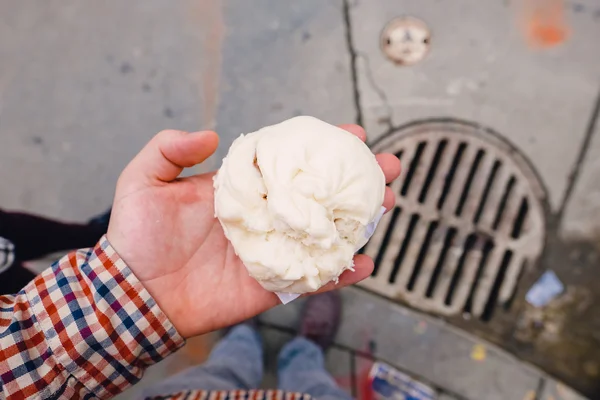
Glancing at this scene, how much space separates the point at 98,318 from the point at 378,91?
1.17 meters

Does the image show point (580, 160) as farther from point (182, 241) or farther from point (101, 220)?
point (101, 220)

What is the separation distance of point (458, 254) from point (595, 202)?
20.3 inches

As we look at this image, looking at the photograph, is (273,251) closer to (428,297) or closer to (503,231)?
(428,297)

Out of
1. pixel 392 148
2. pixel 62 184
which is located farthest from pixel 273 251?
pixel 62 184

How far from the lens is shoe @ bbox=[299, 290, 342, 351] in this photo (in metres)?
1.66

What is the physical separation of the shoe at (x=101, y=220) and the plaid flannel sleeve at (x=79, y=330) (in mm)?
520

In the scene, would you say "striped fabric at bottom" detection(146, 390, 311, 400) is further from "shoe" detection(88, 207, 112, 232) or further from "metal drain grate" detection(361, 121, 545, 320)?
"shoe" detection(88, 207, 112, 232)

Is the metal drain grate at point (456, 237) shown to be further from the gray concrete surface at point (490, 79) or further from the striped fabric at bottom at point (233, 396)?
the striped fabric at bottom at point (233, 396)

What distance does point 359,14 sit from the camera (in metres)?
1.77

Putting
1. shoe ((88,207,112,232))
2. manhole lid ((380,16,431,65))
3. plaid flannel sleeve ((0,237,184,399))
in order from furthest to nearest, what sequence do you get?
manhole lid ((380,16,431,65)), shoe ((88,207,112,232)), plaid flannel sleeve ((0,237,184,399))

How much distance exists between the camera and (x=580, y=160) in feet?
5.66

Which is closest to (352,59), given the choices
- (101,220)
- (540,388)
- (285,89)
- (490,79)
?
(285,89)

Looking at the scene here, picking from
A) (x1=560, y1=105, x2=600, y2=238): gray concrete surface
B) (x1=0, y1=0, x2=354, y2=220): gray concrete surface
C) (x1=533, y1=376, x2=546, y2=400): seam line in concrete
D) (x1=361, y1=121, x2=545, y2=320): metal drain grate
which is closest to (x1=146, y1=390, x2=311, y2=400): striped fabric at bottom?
(x1=361, y1=121, x2=545, y2=320): metal drain grate

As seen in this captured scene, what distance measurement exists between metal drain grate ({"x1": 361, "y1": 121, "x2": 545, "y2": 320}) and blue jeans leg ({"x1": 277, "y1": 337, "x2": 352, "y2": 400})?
296 millimetres
